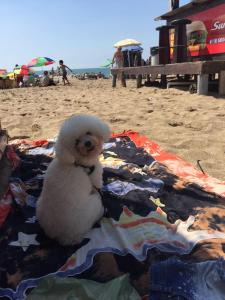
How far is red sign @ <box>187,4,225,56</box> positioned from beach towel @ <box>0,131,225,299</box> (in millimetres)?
7896

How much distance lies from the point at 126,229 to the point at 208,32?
979cm

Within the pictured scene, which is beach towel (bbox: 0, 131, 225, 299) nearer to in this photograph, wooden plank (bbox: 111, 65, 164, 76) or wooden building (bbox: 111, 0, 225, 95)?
wooden building (bbox: 111, 0, 225, 95)

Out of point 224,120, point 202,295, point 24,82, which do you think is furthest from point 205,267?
point 24,82

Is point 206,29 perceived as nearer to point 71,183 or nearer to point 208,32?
point 208,32

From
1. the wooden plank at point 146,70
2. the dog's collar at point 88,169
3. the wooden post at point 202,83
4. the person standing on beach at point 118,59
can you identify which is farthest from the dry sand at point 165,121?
the person standing on beach at point 118,59

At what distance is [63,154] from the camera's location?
7.23 feet

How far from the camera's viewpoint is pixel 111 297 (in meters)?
1.89

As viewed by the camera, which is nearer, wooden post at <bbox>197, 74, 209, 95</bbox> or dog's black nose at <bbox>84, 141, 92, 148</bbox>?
dog's black nose at <bbox>84, 141, 92, 148</bbox>

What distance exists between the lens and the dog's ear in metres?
2.21

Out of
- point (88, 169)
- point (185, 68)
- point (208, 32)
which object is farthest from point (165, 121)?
point (208, 32)

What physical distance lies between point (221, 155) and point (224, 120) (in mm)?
1534

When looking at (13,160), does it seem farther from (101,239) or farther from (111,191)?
(101,239)

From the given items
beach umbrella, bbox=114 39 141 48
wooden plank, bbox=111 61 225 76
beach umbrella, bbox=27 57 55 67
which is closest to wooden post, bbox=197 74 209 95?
wooden plank, bbox=111 61 225 76

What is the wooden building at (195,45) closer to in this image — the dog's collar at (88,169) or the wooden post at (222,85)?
the wooden post at (222,85)
